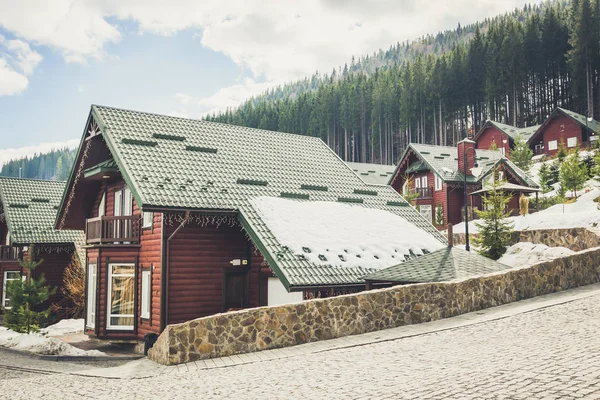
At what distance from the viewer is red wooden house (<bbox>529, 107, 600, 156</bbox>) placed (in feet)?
206

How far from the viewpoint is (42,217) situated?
3328 centimetres

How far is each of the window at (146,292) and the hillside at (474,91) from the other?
70412 millimetres

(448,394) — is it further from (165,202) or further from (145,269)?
(145,269)

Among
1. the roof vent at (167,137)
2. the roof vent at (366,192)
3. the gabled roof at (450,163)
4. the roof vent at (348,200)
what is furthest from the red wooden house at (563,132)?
the roof vent at (167,137)

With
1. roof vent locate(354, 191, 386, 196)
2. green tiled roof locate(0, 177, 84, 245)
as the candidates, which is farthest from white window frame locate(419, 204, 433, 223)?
green tiled roof locate(0, 177, 84, 245)

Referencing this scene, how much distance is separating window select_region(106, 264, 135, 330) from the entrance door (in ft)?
12.1

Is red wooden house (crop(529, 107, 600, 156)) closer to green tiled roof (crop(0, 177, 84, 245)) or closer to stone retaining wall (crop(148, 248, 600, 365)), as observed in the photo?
stone retaining wall (crop(148, 248, 600, 365))

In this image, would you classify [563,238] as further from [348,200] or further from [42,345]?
[42,345]

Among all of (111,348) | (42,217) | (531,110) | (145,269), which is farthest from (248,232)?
(531,110)

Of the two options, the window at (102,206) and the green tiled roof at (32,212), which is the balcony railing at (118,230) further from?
the green tiled roof at (32,212)

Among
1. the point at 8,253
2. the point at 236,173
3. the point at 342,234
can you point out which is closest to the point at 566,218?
the point at 342,234

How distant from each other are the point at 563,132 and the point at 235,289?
57548 millimetres

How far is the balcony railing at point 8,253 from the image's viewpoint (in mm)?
33906

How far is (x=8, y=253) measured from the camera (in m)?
34.3
